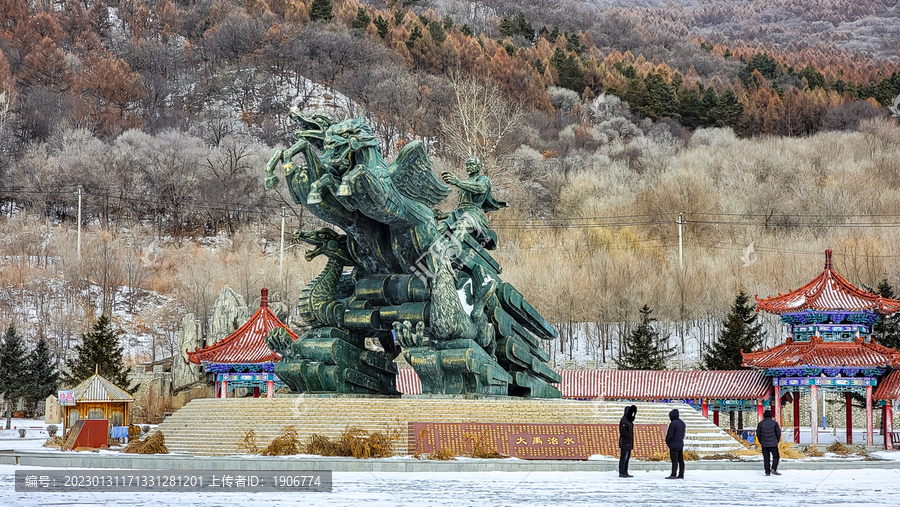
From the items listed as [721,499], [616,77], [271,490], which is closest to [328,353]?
[271,490]

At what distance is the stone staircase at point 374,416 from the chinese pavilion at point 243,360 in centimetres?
918

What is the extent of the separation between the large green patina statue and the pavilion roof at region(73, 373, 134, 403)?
23.6 ft

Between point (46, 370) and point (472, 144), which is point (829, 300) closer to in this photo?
point (472, 144)

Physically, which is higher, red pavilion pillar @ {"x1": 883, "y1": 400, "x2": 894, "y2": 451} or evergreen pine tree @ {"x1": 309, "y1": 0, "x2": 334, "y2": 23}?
evergreen pine tree @ {"x1": 309, "y1": 0, "x2": 334, "y2": 23}

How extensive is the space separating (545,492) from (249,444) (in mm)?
6204

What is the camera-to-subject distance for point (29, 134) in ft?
239

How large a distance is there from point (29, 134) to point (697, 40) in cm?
6661

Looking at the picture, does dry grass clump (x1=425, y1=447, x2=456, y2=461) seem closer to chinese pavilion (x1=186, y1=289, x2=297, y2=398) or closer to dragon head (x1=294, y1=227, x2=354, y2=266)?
dragon head (x1=294, y1=227, x2=354, y2=266)

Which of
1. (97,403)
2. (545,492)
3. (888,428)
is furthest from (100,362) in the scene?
(545,492)

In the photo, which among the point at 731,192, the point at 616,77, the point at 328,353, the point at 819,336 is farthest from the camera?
the point at 616,77

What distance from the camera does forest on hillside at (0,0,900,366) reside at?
46.6 meters

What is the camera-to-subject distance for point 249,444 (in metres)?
15.1

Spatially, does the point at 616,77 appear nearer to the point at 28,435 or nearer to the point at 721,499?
the point at 28,435

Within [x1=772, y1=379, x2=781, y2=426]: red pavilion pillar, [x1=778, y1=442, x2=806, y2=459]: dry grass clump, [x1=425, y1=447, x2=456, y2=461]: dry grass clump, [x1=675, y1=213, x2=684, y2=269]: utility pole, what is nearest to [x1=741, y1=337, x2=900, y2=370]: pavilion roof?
[x1=772, y1=379, x2=781, y2=426]: red pavilion pillar
